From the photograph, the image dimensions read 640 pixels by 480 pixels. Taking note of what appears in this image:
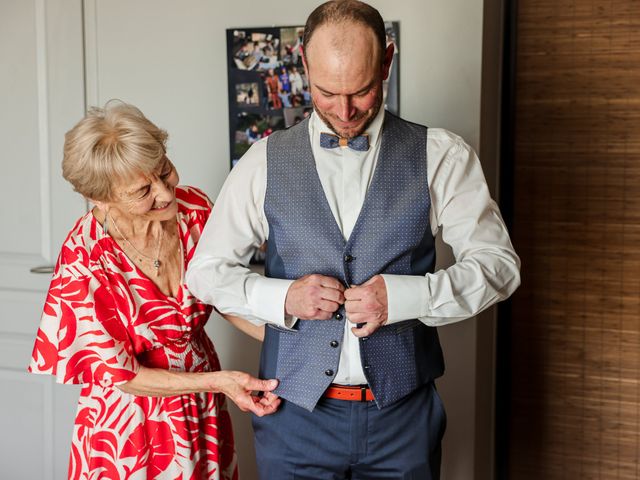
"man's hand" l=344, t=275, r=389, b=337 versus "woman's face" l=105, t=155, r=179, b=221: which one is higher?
"woman's face" l=105, t=155, r=179, b=221

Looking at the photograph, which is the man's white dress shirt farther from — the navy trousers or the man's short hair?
the man's short hair

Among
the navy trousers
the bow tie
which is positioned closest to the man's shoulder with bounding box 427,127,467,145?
the bow tie

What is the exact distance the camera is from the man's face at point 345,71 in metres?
Answer: 1.53

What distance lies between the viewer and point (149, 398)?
A: 1950 millimetres

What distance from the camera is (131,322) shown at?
1904 millimetres

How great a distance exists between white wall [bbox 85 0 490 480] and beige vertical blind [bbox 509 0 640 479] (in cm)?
38

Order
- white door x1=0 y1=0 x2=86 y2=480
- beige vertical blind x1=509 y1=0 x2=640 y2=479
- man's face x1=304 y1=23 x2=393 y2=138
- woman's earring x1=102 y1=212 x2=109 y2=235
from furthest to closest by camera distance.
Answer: white door x1=0 y1=0 x2=86 y2=480 < beige vertical blind x1=509 y1=0 x2=640 y2=479 < woman's earring x1=102 y1=212 x2=109 y2=235 < man's face x1=304 y1=23 x2=393 y2=138

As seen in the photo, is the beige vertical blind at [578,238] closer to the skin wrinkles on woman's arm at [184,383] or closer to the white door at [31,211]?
the skin wrinkles on woman's arm at [184,383]

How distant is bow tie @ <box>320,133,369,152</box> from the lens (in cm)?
166

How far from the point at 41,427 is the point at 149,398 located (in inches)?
51.5

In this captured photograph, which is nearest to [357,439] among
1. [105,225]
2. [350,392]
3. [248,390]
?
[350,392]

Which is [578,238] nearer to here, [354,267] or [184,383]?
[354,267]

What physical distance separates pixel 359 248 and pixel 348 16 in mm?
466

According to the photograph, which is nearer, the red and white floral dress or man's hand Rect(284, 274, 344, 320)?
man's hand Rect(284, 274, 344, 320)
